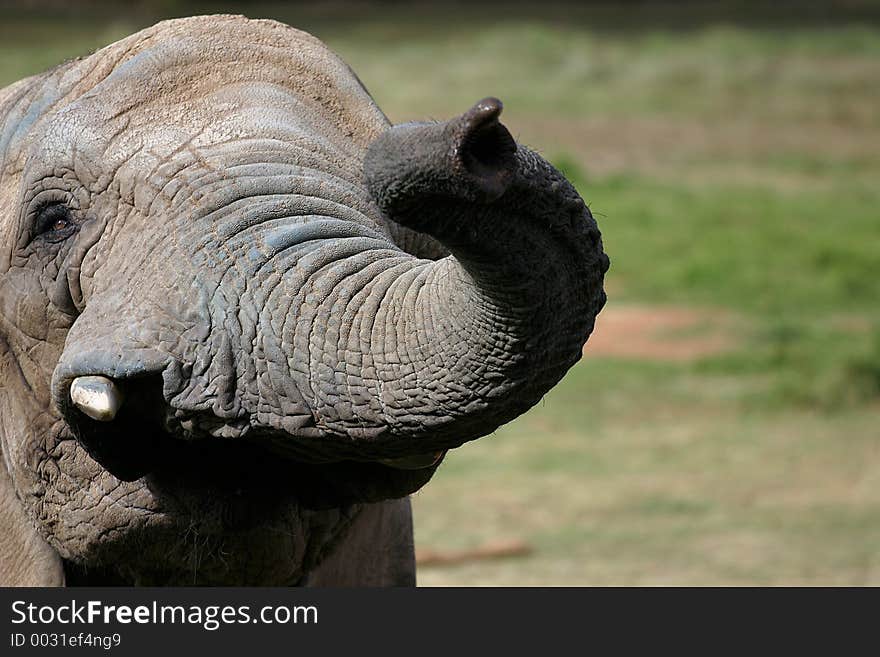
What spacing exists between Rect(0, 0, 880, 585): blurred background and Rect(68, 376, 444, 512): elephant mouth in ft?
14.1

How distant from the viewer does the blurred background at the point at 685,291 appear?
26.3 ft

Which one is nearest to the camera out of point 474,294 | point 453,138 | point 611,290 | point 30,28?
point 453,138

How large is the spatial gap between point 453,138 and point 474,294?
1.03 ft

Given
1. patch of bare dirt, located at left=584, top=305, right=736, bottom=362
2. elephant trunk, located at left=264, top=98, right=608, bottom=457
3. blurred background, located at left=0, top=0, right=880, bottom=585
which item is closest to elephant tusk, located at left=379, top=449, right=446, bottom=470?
elephant trunk, located at left=264, top=98, right=608, bottom=457

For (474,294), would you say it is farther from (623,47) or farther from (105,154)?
(623,47)

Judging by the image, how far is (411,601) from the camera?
3.47 metres

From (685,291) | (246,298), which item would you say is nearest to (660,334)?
(685,291)

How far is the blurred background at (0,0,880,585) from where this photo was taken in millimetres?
8016

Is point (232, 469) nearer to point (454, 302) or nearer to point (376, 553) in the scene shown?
point (454, 302)

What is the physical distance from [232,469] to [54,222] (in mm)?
547

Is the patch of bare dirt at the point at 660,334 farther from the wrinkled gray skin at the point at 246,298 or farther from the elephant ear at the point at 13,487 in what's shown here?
the wrinkled gray skin at the point at 246,298

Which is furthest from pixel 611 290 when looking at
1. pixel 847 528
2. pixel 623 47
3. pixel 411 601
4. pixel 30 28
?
pixel 30 28

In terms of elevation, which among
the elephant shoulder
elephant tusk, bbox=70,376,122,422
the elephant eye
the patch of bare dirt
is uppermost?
the patch of bare dirt

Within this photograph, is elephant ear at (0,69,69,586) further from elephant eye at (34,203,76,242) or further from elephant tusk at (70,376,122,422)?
elephant tusk at (70,376,122,422)
